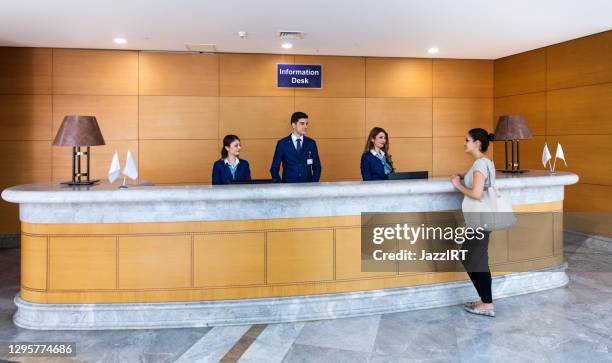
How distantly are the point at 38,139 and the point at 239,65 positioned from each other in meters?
3.48

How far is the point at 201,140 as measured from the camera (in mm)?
7379

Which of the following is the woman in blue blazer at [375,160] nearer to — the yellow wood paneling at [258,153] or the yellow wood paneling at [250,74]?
the yellow wood paneling at [258,153]

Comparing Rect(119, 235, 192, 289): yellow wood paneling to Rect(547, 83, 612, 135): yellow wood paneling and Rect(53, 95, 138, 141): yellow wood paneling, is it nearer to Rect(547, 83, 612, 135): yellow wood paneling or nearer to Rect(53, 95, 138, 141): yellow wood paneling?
Rect(53, 95, 138, 141): yellow wood paneling

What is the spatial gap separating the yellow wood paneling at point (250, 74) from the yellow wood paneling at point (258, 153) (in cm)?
83

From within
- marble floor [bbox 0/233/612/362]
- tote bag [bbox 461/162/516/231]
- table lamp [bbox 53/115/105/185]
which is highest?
table lamp [bbox 53/115/105/185]

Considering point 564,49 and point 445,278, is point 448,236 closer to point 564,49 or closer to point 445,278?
point 445,278

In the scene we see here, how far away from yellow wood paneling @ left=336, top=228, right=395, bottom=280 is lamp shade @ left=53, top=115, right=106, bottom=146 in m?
2.21

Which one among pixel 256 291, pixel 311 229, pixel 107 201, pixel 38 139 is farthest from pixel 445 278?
pixel 38 139

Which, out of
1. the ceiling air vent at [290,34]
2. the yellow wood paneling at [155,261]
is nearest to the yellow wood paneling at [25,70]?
the ceiling air vent at [290,34]

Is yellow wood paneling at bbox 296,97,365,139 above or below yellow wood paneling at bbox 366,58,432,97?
below

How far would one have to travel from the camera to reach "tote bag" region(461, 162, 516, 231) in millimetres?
3490

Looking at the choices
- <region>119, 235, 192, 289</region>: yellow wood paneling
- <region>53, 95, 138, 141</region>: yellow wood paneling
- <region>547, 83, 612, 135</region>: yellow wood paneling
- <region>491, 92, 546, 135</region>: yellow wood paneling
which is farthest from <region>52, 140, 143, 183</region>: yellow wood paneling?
<region>547, 83, 612, 135</region>: yellow wood paneling

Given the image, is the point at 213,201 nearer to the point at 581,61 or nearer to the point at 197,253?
the point at 197,253

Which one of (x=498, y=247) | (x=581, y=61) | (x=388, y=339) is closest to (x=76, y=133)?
(x=388, y=339)
